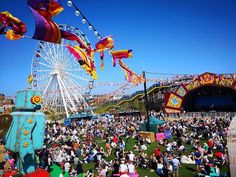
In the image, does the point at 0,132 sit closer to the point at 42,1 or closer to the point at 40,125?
the point at 40,125

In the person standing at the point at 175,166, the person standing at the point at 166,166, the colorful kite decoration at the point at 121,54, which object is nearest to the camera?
the person standing at the point at 175,166

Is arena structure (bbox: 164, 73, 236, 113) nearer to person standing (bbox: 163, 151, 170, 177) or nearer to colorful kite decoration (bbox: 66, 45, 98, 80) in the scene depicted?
colorful kite decoration (bbox: 66, 45, 98, 80)

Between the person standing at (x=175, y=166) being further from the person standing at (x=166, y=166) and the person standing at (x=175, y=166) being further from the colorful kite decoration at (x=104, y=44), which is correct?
the colorful kite decoration at (x=104, y=44)

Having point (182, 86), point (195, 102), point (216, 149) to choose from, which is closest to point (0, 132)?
point (216, 149)

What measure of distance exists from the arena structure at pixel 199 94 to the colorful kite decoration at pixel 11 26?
26186 mm

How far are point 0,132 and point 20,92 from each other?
33.8 ft

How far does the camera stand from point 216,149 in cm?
1531

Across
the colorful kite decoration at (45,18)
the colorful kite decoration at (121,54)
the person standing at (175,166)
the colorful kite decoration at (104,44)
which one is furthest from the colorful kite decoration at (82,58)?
the person standing at (175,166)

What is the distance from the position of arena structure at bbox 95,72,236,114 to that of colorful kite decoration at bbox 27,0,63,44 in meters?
25.8

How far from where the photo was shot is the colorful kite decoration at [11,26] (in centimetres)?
874

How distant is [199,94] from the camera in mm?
37000

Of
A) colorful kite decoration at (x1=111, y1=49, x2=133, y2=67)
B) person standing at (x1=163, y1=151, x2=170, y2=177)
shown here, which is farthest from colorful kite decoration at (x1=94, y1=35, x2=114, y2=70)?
person standing at (x1=163, y1=151, x2=170, y2=177)

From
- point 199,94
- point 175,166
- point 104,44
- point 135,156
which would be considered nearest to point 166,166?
point 175,166

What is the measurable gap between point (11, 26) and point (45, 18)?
48.6 inches
